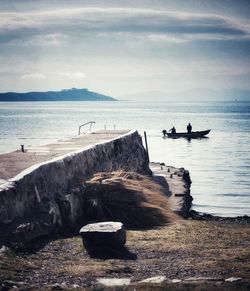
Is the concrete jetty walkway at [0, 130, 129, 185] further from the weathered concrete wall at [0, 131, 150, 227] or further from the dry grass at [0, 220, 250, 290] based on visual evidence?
the dry grass at [0, 220, 250, 290]

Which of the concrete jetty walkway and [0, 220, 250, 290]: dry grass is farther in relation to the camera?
the concrete jetty walkway

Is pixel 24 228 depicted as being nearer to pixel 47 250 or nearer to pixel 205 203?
pixel 47 250

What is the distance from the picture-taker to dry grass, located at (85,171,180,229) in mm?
11992

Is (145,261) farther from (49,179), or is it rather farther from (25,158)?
(25,158)

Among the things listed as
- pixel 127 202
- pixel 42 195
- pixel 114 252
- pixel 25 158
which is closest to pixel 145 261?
pixel 114 252

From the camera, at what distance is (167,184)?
73.6 ft

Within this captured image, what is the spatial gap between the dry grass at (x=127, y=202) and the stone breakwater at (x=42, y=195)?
1.95 feet

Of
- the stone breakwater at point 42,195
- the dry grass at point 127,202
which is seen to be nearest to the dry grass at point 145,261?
the stone breakwater at point 42,195

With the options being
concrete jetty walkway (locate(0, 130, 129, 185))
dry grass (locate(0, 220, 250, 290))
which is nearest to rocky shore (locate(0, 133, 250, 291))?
dry grass (locate(0, 220, 250, 290))

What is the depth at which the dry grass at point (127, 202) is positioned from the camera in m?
12.0

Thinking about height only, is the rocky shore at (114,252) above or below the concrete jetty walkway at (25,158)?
below

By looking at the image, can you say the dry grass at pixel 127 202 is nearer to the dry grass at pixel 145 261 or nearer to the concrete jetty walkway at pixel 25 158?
the dry grass at pixel 145 261

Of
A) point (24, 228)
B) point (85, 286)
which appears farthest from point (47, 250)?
point (85, 286)

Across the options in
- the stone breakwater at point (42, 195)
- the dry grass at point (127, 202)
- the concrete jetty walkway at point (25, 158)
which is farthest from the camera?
the dry grass at point (127, 202)
